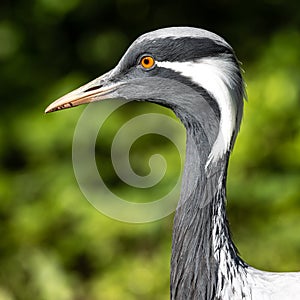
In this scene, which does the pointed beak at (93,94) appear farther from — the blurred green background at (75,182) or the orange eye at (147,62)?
the blurred green background at (75,182)

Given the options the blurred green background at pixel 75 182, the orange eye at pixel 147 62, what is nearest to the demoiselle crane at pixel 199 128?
the orange eye at pixel 147 62

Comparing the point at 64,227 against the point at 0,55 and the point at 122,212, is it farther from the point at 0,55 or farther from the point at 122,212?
the point at 0,55

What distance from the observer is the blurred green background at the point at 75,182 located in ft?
17.9

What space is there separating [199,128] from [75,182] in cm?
292

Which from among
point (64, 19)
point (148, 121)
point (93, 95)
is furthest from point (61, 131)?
point (93, 95)

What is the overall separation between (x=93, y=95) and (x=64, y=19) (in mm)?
4246

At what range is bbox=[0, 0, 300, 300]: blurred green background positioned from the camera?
5.46 metres

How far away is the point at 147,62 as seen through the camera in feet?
10.6

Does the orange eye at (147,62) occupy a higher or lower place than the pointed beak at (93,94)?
higher

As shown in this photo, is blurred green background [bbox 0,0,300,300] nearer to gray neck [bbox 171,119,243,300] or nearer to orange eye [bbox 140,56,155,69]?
gray neck [bbox 171,119,243,300]

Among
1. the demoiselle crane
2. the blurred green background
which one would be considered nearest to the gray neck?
the demoiselle crane

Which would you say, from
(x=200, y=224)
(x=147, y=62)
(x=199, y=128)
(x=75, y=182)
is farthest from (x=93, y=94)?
(x=75, y=182)

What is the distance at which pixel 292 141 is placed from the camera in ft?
19.3

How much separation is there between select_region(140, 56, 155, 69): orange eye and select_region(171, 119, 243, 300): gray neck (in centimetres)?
27
